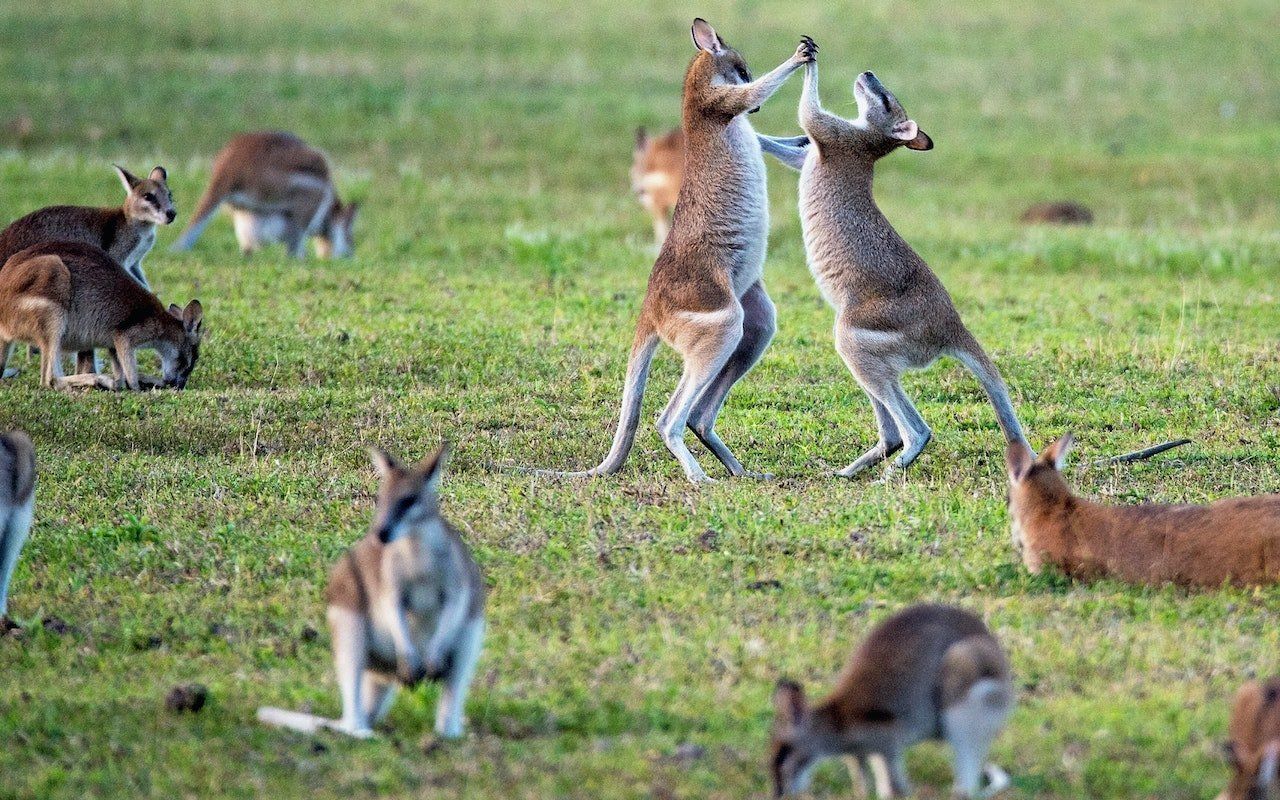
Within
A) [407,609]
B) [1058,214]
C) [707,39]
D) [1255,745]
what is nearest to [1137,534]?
[1255,745]

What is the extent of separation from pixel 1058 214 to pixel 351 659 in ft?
44.5

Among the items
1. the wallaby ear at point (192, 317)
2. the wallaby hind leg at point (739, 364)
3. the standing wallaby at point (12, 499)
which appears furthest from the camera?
the wallaby ear at point (192, 317)

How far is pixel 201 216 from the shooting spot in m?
14.2

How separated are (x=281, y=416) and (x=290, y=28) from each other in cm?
2234

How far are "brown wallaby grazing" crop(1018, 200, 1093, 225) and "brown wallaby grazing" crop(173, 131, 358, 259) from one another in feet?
22.4

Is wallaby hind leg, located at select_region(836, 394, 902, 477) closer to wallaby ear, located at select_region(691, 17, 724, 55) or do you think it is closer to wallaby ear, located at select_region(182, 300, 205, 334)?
wallaby ear, located at select_region(691, 17, 724, 55)

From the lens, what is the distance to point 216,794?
171 inches

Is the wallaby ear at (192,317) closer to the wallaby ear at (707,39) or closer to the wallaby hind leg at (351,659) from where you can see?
the wallaby ear at (707,39)

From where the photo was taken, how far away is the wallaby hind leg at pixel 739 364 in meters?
8.06

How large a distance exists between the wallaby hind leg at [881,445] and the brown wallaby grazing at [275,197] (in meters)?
7.66

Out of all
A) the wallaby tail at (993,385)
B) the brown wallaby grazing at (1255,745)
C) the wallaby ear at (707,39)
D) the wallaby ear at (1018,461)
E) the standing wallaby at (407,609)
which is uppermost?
the wallaby ear at (707,39)

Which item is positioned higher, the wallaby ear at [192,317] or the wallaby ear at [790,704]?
the wallaby ear at [192,317]

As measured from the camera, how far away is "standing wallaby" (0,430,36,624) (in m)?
5.65

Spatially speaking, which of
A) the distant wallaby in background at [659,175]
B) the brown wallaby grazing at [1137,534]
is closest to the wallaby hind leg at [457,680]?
the brown wallaby grazing at [1137,534]
